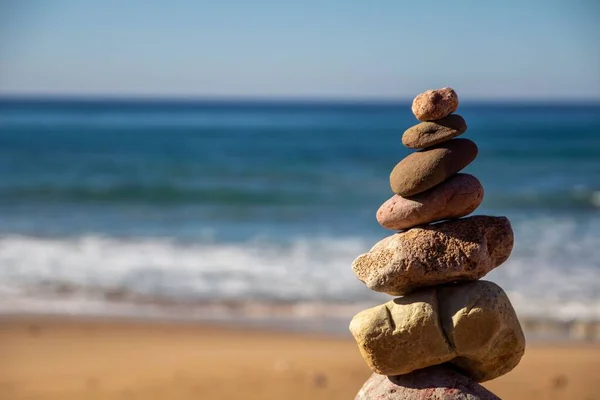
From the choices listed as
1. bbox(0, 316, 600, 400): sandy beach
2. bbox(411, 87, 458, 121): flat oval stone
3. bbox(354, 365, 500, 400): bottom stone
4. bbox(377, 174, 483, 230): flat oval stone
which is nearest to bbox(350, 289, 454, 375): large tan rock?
bbox(354, 365, 500, 400): bottom stone

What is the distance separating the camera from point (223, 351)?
1004 cm

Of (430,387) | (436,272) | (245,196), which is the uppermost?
(245,196)

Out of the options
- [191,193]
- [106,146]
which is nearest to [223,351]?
[191,193]

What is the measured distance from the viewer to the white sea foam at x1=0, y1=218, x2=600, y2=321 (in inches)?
464

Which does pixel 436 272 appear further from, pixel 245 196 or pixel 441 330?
pixel 245 196

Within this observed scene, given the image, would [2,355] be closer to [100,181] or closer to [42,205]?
[42,205]

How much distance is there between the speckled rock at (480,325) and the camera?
520 cm

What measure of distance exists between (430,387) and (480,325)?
1.63 ft

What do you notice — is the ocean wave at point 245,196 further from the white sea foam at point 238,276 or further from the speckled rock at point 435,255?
the speckled rock at point 435,255

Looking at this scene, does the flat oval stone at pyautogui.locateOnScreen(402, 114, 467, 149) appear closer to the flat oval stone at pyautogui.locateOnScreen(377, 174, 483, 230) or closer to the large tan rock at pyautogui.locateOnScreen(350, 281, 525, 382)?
the flat oval stone at pyautogui.locateOnScreen(377, 174, 483, 230)

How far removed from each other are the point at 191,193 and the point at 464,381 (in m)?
21.0

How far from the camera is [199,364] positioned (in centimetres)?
966

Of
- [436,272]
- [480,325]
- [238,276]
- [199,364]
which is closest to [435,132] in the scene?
[436,272]

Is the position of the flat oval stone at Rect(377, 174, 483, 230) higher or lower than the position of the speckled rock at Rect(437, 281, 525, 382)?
higher
